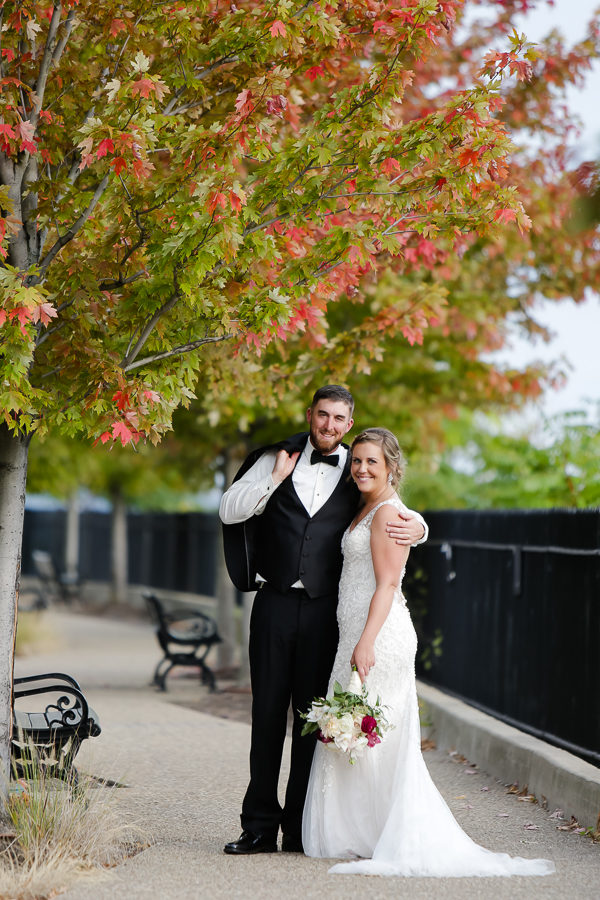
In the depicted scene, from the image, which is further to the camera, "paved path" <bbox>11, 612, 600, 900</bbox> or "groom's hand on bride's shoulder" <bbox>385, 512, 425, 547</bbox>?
"groom's hand on bride's shoulder" <bbox>385, 512, 425, 547</bbox>

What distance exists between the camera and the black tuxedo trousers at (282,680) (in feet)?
17.2

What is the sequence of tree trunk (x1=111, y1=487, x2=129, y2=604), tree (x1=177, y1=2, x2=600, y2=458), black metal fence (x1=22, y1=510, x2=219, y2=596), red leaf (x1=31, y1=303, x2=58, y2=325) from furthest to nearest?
1. tree trunk (x1=111, y1=487, x2=129, y2=604)
2. black metal fence (x1=22, y1=510, x2=219, y2=596)
3. tree (x1=177, y1=2, x2=600, y2=458)
4. red leaf (x1=31, y1=303, x2=58, y2=325)

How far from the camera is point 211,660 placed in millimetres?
15875

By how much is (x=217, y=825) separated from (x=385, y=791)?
3.92 feet

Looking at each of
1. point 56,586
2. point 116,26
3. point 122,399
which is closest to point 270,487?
point 122,399

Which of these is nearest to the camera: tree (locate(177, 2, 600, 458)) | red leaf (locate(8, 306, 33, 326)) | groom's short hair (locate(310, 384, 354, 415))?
red leaf (locate(8, 306, 33, 326))

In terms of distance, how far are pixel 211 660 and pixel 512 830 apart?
1030 cm

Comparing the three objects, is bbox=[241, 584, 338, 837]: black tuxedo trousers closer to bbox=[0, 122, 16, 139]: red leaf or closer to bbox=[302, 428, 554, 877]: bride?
bbox=[302, 428, 554, 877]: bride

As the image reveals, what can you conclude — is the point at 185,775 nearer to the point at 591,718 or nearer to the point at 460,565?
the point at 591,718

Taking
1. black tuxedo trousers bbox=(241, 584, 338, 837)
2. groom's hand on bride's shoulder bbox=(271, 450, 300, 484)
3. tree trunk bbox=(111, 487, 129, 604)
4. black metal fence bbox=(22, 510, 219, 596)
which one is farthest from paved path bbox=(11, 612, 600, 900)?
tree trunk bbox=(111, 487, 129, 604)

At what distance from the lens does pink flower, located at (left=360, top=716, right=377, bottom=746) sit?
491 centimetres

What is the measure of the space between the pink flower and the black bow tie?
1.22 m

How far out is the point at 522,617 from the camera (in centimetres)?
788

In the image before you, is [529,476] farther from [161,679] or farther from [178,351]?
[178,351]
